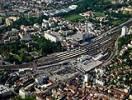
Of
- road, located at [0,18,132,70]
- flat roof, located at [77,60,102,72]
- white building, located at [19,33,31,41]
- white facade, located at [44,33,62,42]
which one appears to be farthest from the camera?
white building, located at [19,33,31,41]

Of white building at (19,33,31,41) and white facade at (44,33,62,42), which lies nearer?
white facade at (44,33,62,42)

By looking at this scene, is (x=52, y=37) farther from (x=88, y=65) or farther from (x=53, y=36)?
(x=88, y=65)

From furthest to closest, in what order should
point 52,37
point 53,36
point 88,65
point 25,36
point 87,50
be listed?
point 25,36 → point 53,36 → point 52,37 → point 87,50 → point 88,65

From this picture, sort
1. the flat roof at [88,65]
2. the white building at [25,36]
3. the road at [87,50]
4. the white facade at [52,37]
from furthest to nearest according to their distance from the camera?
1. the white building at [25,36]
2. the white facade at [52,37]
3. the road at [87,50]
4. the flat roof at [88,65]

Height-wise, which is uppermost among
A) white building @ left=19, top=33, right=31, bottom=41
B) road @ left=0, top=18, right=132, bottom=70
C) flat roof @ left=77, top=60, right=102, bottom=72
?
white building @ left=19, top=33, right=31, bottom=41

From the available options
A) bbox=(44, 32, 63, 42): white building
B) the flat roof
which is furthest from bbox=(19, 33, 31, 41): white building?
the flat roof

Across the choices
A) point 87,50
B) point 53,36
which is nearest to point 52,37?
point 53,36

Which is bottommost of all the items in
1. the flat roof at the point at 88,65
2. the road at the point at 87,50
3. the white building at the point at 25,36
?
the road at the point at 87,50

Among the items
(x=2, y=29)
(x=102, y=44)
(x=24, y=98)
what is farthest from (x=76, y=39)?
(x=24, y=98)

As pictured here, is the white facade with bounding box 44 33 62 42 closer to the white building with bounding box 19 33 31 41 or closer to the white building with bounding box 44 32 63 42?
the white building with bounding box 44 32 63 42

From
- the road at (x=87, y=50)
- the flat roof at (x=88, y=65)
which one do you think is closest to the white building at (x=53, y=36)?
the road at (x=87, y=50)

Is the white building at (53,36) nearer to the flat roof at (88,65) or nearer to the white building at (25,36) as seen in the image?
the white building at (25,36)

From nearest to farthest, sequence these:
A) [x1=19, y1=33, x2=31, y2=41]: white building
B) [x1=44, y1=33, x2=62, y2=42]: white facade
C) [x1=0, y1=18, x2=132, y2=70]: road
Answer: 1. [x1=0, y1=18, x2=132, y2=70]: road
2. [x1=44, y1=33, x2=62, y2=42]: white facade
3. [x1=19, y1=33, x2=31, y2=41]: white building
